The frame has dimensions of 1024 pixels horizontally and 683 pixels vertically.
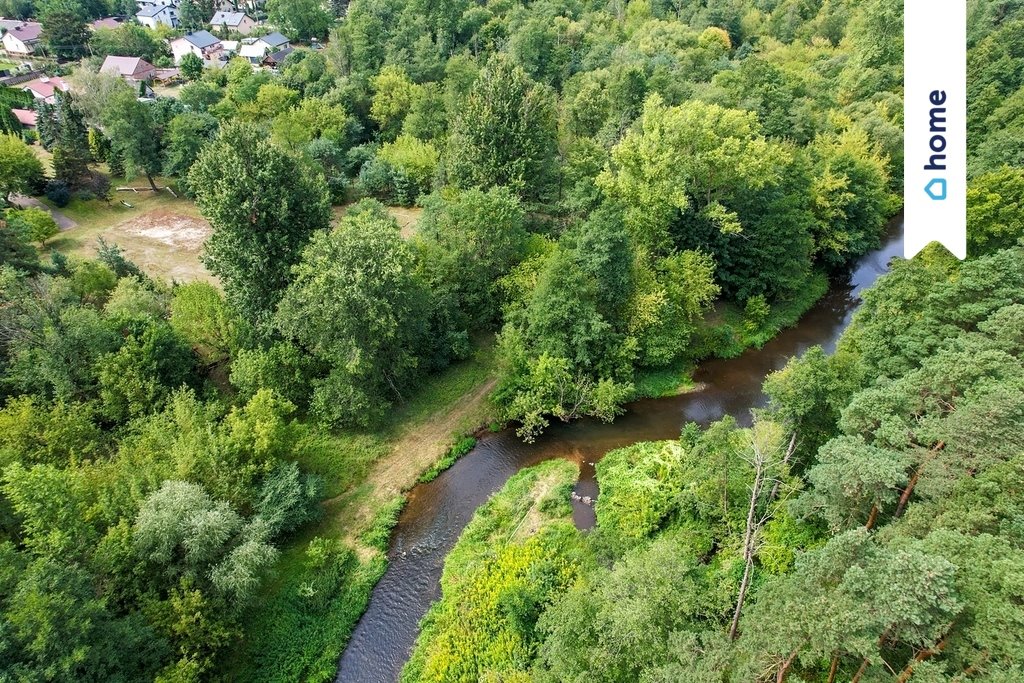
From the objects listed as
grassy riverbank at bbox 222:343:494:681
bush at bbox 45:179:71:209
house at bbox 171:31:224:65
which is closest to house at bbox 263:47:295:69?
house at bbox 171:31:224:65

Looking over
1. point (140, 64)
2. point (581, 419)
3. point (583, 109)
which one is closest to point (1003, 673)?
point (581, 419)

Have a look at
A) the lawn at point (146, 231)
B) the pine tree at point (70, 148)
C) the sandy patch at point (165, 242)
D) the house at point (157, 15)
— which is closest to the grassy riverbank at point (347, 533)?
the lawn at point (146, 231)

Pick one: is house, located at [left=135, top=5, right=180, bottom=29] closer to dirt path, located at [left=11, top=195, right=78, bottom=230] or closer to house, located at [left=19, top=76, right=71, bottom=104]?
house, located at [left=19, top=76, right=71, bottom=104]

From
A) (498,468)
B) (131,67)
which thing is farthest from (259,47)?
(498,468)

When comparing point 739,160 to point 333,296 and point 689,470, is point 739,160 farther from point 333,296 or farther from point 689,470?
point 333,296

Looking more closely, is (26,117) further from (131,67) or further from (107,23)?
(107,23)

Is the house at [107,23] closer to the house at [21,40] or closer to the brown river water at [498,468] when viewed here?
the house at [21,40]
